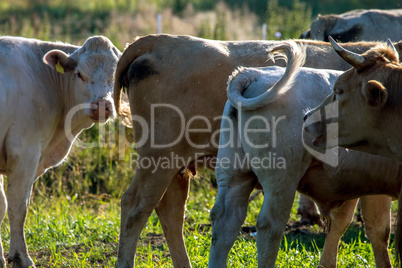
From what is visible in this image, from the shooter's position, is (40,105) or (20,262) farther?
(40,105)

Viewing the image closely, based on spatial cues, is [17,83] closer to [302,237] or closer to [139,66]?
[139,66]

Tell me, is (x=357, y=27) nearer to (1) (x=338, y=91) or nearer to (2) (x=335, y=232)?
(2) (x=335, y=232)

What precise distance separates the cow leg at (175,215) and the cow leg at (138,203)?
347 millimetres

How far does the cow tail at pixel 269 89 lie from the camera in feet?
12.2

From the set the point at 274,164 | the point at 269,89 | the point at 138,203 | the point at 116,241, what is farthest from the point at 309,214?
the point at 269,89

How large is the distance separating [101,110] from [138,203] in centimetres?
98

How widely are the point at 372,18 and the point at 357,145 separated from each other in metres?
5.38

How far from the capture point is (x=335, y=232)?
198 inches

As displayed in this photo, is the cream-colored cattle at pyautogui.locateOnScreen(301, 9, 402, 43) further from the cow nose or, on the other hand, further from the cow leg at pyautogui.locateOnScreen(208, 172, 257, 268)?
the cow leg at pyautogui.locateOnScreen(208, 172, 257, 268)

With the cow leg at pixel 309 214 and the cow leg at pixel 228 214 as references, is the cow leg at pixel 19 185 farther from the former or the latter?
the cow leg at pixel 309 214

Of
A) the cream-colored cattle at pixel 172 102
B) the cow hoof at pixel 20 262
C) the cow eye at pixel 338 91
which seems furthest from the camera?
the cow hoof at pixel 20 262

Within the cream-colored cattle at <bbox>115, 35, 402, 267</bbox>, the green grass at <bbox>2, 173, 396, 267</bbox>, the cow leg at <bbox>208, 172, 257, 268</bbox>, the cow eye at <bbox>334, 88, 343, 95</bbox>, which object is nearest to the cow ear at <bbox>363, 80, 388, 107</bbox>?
the cow eye at <bbox>334, 88, 343, 95</bbox>

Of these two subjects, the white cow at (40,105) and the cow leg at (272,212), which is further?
the white cow at (40,105)

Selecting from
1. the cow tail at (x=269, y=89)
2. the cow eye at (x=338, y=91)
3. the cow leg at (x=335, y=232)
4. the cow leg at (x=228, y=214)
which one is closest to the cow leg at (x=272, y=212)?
the cow leg at (x=228, y=214)
